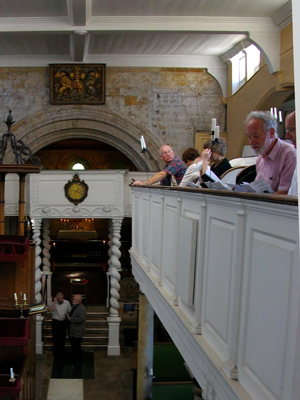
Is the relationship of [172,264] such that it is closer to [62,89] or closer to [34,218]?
[34,218]

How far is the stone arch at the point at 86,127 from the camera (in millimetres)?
14031

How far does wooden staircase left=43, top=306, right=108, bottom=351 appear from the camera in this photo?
12844 millimetres

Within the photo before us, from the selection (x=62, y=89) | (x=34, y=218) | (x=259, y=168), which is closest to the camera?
(x=259, y=168)

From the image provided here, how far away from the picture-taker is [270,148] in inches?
130

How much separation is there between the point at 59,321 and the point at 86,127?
5696 millimetres

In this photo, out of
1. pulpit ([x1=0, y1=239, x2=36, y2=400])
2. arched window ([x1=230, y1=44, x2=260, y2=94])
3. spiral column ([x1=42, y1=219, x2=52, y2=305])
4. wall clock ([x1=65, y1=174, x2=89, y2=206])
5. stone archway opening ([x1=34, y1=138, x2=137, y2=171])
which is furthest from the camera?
stone archway opening ([x1=34, y1=138, x2=137, y2=171])

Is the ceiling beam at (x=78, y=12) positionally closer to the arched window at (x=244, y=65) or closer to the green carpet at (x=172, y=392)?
the arched window at (x=244, y=65)

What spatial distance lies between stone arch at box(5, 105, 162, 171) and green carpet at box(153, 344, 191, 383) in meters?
5.93

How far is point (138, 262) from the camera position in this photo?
23.9 feet

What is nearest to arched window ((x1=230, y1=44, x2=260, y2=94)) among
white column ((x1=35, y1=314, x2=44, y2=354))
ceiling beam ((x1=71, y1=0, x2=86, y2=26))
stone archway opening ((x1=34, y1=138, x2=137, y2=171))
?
ceiling beam ((x1=71, y1=0, x2=86, y2=26))

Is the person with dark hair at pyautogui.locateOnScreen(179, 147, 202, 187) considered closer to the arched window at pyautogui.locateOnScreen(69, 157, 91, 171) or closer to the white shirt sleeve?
the white shirt sleeve

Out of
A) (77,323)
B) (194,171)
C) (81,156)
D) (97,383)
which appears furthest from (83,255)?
(194,171)

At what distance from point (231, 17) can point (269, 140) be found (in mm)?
7963

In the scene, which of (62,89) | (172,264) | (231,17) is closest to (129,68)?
(62,89)
